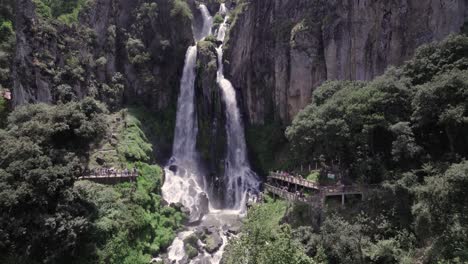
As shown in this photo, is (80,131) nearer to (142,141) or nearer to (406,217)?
(142,141)

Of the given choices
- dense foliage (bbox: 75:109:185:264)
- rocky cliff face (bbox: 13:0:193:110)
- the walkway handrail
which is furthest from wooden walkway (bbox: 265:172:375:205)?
rocky cliff face (bbox: 13:0:193:110)

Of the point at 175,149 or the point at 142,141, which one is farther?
the point at 175,149

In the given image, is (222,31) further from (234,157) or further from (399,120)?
(399,120)

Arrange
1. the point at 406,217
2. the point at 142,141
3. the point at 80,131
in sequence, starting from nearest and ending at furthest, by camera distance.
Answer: the point at 406,217, the point at 80,131, the point at 142,141

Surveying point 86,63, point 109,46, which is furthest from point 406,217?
point 109,46

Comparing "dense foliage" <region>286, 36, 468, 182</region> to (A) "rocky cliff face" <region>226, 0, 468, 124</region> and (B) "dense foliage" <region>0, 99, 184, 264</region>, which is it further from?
(B) "dense foliage" <region>0, 99, 184, 264</region>

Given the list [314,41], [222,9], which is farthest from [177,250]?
[222,9]

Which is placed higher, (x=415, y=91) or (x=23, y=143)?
(x=415, y=91)

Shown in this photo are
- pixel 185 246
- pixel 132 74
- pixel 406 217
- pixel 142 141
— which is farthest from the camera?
pixel 132 74
